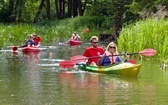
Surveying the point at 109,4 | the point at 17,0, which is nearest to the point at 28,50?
the point at 109,4

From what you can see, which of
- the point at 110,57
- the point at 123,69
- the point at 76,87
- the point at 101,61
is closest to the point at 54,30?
the point at 101,61

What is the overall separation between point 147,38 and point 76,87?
7.60 metres

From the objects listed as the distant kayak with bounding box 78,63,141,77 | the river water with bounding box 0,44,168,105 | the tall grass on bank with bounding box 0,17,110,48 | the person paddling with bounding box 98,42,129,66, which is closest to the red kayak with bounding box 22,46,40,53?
the tall grass on bank with bounding box 0,17,110,48

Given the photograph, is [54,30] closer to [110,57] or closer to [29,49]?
[29,49]

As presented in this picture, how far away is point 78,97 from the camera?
1112cm

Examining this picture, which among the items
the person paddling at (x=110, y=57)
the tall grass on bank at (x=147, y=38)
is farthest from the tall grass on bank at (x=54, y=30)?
the person paddling at (x=110, y=57)

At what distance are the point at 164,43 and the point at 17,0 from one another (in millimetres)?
39175

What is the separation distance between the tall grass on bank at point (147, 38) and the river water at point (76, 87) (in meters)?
1.15

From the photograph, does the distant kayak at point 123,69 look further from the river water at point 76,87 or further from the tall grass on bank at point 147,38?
the tall grass on bank at point 147,38

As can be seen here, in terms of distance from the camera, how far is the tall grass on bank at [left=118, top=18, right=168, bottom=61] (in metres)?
19.0

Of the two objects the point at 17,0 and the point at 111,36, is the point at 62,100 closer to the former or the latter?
the point at 111,36

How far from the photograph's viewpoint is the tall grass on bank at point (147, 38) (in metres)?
19.0

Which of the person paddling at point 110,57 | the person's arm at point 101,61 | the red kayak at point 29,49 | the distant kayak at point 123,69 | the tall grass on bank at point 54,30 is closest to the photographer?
the distant kayak at point 123,69

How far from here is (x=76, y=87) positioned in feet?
41.8
